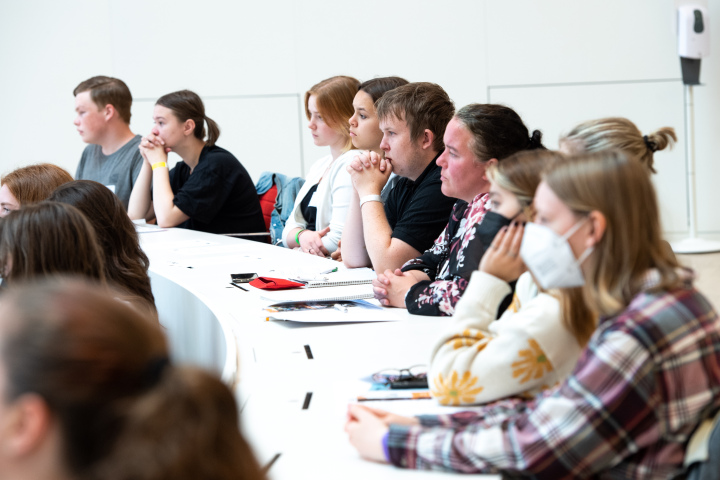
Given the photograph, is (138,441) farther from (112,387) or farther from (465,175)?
(465,175)

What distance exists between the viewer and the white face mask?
1.10 meters

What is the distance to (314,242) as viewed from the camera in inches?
137

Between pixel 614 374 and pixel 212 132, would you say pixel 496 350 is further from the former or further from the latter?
pixel 212 132

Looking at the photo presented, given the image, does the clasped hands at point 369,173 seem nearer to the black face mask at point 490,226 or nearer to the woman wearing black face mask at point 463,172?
the woman wearing black face mask at point 463,172

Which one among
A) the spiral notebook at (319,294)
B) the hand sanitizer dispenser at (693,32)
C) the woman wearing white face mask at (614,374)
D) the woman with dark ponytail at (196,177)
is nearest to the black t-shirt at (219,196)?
the woman with dark ponytail at (196,177)

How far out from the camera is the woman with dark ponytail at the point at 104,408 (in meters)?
0.65

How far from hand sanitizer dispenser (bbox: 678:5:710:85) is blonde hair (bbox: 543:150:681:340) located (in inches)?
201

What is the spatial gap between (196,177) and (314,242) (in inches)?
42.8

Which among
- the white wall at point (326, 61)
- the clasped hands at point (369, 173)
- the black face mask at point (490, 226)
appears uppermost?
the white wall at point (326, 61)

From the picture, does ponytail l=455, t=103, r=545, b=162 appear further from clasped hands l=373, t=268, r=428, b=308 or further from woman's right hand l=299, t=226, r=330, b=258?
woman's right hand l=299, t=226, r=330, b=258

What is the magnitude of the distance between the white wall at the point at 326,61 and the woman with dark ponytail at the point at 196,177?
2.01 metres

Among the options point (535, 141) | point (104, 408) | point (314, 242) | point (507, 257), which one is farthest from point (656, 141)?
point (314, 242)

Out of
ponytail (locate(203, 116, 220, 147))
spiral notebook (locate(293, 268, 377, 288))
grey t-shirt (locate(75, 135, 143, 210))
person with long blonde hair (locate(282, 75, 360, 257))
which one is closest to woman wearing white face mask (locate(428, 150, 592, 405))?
spiral notebook (locate(293, 268, 377, 288))

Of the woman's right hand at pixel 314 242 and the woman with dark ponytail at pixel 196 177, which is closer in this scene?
the woman's right hand at pixel 314 242
